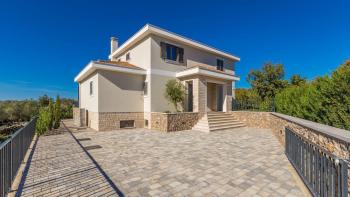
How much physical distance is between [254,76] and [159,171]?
65.3 ft

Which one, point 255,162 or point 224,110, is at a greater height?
point 224,110

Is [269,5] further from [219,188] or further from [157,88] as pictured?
[219,188]

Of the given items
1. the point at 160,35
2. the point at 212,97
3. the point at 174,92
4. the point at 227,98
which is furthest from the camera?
the point at 212,97

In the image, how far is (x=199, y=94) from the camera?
12.1m

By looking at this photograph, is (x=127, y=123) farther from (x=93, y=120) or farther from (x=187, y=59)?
(x=187, y=59)

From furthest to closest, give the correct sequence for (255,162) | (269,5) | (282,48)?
(282,48)
(269,5)
(255,162)

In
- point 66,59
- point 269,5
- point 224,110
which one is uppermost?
point 269,5

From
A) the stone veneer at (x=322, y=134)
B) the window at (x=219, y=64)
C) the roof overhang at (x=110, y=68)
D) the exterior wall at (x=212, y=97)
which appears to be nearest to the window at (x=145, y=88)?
the roof overhang at (x=110, y=68)

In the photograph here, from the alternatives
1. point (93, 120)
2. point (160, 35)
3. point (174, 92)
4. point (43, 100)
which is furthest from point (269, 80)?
point (43, 100)

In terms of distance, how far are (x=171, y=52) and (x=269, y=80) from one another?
13.6m

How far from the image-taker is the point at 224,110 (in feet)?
47.4

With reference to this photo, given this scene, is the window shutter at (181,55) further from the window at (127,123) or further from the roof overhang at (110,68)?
the window at (127,123)

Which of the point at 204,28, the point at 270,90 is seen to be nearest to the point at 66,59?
the point at 204,28

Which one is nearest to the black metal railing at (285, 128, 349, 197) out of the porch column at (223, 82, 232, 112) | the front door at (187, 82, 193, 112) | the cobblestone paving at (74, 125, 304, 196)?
the cobblestone paving at (74, 125, 304, 196)
